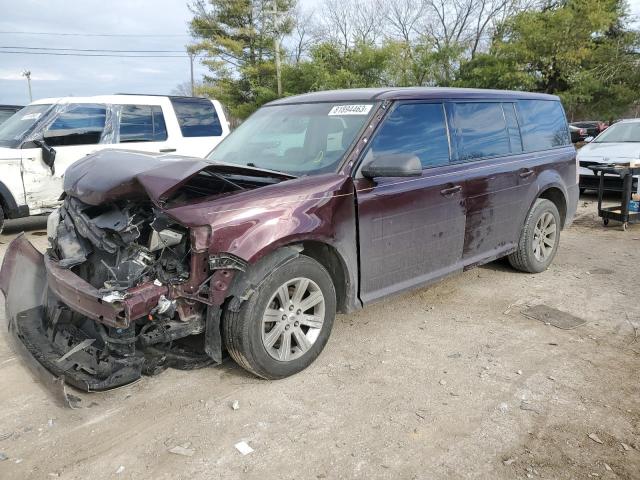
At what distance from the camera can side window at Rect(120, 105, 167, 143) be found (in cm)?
806

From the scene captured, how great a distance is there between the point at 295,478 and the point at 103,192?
205 cm

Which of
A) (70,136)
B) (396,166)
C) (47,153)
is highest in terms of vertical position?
(70,136)

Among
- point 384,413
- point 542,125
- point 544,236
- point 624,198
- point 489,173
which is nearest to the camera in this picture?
point 384,413

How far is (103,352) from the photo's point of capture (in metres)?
3.11

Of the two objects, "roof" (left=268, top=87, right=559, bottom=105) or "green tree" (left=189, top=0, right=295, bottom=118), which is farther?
"green tree" (left=189, top=0, right=295, bottom=118)

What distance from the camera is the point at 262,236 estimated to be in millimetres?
3074

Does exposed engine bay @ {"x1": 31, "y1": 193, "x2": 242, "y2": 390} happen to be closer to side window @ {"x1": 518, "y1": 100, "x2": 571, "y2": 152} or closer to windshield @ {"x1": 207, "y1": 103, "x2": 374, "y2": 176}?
windshield @ {"x1": 207, "y1": 103, "x2": 374, "y2": 176}

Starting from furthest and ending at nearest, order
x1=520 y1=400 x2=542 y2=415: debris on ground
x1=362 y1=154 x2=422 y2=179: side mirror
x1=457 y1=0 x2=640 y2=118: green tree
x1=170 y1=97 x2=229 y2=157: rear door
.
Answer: x1=457 y1=0 x2=640 y2=118: green tree < x1=170 y1=97 x2=229 y2=157: rear door < x1=362 y1=154 x2=422 y2=179: side mirror < x1=520 y1=400 x2=542 y2=415: debris on ground

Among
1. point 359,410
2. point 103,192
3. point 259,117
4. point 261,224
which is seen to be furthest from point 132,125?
point 359,410

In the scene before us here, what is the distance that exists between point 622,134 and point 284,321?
10136 mm

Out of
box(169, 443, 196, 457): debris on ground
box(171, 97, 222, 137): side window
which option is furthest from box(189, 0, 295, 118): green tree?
box(169, 443, 196, 457): debris on ground

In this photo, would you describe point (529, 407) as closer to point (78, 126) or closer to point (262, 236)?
point (262, 236)

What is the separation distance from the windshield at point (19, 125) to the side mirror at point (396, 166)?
6.22m

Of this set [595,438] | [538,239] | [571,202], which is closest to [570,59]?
[571,202]
